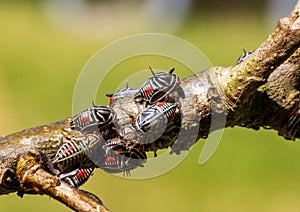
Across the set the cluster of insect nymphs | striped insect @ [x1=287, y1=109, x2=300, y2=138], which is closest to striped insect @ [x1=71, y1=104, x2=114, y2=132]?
the cluster of insect nymphs

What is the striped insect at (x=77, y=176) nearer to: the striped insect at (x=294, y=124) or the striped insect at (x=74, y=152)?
the striped insect at (x=74, y=152)

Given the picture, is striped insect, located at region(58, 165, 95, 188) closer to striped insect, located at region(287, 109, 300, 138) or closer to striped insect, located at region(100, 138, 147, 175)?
striped insect, located at region(100, 138, 147, 175)

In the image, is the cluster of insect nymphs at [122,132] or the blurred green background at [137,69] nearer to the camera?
the cluster of insect nymphs at [122,132]

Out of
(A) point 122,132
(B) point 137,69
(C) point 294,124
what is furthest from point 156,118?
(B) point 137,69

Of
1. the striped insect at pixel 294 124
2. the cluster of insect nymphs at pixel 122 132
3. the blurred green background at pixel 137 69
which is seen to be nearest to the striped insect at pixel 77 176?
the cluster of insect nymphs at pixel 122 132

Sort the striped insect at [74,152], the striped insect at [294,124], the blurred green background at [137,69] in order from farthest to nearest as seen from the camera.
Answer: the blurred green background at [137,69] → the striped insect at [294,124] → the striped insect at [74,152]

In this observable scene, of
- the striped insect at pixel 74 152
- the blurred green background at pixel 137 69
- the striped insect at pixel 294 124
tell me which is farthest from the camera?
the blurred green background at pixel 137 69

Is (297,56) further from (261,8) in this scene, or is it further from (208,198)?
(261,8)

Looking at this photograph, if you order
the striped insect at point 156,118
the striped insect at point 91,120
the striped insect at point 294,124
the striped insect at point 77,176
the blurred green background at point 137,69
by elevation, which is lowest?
the striped insect at point 294,124
